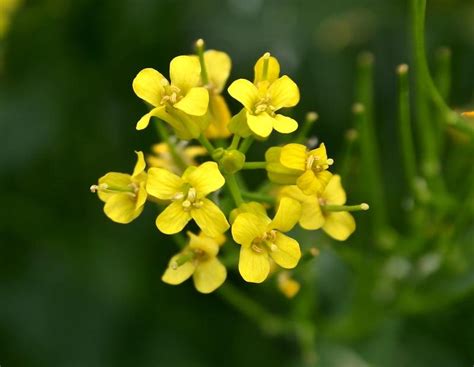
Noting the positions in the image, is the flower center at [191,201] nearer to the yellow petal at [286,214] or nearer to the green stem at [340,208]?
the yellow petal at [286,214]

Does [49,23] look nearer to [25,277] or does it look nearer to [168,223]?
[25,277]

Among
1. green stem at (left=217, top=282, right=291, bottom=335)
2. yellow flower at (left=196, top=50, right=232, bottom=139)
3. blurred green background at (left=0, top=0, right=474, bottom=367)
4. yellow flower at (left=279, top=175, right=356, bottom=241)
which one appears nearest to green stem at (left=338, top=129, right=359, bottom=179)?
yellow flower at (left=279, top=175, right=356, bottom=241)

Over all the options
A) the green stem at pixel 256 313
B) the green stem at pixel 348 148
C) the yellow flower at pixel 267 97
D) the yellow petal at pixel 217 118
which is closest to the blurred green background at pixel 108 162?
the green stem at pixel 256 313

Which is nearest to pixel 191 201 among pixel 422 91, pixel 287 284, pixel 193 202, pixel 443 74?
pixel 193 202

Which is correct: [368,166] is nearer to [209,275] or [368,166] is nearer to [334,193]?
[334,193]

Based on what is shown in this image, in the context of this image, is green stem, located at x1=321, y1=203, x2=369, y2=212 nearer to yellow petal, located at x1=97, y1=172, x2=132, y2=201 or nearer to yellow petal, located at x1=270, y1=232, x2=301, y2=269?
yellow petal, located at x1=270, y1=232, x2=301, y2=269
